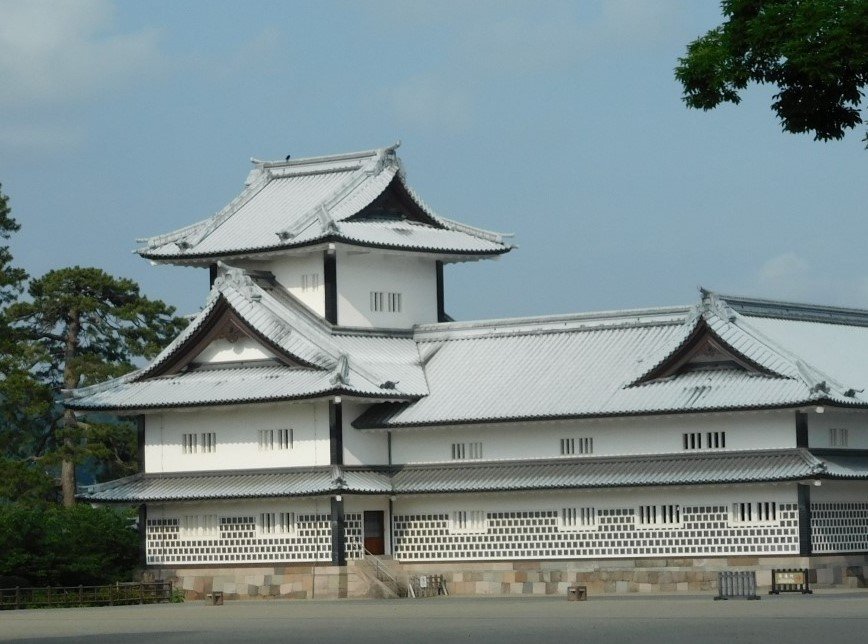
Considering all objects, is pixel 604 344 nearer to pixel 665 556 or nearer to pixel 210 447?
pixel 665 556

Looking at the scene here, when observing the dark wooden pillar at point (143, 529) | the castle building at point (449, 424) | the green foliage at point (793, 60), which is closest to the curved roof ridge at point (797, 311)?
the castle building at point (449, 424)

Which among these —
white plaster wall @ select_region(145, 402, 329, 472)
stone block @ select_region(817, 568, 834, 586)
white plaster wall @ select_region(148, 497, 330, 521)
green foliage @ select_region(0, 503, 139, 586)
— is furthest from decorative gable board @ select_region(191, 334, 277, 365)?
stone block @ select_region(817, 568, 834, 586)

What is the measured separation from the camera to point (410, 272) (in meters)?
69.6

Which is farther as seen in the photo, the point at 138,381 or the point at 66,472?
the point at 66,472

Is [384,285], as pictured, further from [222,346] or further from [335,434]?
[335,434]

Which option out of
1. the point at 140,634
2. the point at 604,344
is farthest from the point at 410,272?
the point at 140,634

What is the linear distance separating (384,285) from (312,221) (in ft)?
11.7

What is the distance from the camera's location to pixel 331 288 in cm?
6644

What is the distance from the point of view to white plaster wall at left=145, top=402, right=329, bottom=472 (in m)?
62.7

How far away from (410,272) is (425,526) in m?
10.4

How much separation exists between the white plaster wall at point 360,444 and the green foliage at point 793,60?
35289 millimetres

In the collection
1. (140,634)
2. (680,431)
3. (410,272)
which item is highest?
(410,272)

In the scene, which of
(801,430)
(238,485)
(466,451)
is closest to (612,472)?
(466,451)

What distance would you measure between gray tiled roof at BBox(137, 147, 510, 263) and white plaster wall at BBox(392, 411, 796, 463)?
7248mm
